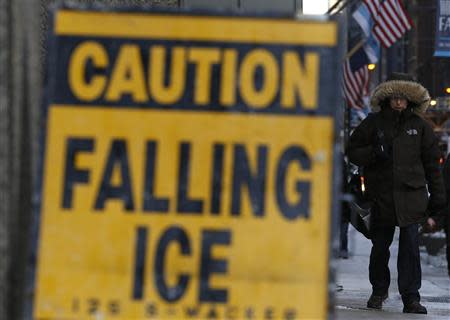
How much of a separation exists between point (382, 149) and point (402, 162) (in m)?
0.18

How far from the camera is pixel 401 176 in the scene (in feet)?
25.6

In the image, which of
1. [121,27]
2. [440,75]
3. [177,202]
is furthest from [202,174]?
[440,75]

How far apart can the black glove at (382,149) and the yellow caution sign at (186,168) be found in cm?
421

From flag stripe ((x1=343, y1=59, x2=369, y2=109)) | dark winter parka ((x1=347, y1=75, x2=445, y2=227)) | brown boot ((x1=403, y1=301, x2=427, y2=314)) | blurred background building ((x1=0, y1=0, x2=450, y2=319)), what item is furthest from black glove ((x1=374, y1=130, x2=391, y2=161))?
flag stripe ((x1=343, y1=59, x2=369, y2=109))

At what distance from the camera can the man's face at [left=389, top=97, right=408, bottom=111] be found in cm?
791

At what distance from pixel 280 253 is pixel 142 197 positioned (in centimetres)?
52

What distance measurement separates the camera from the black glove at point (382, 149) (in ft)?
25.6

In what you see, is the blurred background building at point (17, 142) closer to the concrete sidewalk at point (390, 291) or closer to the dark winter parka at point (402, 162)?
the concrete sidewalk at point (390, 291)

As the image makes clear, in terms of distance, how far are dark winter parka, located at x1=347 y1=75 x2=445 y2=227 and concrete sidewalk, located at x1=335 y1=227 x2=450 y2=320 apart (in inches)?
28.6

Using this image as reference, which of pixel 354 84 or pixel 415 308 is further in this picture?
pixel 354 84

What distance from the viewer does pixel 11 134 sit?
149 inches

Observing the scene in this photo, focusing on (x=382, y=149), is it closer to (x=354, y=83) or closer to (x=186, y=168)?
(x=186, y=168)

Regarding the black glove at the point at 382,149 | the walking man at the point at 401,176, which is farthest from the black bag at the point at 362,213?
the black glove at the point at 382,149

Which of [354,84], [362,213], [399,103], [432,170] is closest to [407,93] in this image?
[399,103]
